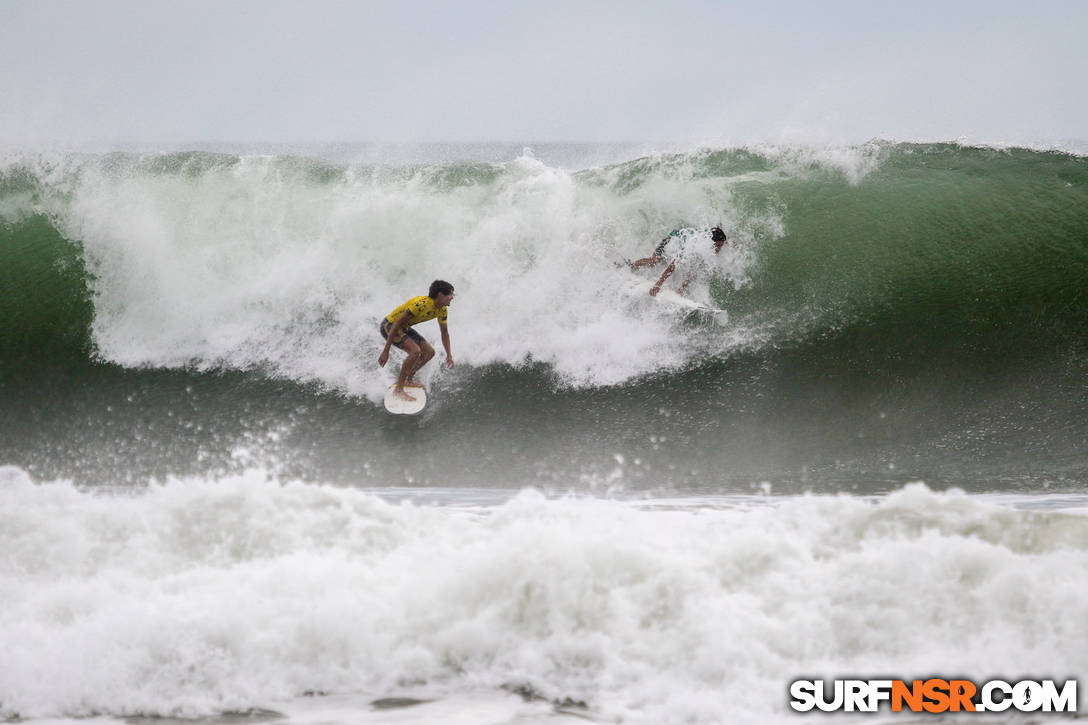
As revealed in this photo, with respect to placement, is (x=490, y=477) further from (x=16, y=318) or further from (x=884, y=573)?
(x=16, y=318)

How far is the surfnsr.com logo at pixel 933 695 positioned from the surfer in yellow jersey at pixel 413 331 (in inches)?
152

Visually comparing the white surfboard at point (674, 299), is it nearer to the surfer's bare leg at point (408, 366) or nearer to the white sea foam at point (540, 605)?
the surfer's bare leg at point (408, 366)

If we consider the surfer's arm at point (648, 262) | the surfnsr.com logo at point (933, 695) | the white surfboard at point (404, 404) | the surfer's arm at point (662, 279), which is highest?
the surfer's arm at point (648, 262)

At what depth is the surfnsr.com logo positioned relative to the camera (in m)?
2.86

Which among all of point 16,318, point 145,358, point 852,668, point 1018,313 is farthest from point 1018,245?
point 16,318

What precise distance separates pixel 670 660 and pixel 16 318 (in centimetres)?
777

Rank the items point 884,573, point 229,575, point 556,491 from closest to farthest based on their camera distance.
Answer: point 884,573 < point 229,575 < point 556,491

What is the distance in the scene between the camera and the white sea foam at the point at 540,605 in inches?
121

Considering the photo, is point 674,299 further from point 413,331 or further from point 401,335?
point 401,335

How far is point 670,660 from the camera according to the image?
3.14 m

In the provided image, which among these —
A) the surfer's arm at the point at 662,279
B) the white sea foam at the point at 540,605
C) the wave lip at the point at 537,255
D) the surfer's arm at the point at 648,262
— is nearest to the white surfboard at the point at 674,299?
the surfer's arm at the point at 662,279

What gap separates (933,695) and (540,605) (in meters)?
1.62

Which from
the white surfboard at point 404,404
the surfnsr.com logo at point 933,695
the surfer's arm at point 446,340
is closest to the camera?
the surfnsr.com logo at point 933,695

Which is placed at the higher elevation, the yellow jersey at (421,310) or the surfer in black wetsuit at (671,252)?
the surfer in black wetsuit at (671,252)
